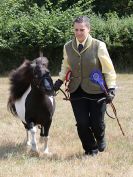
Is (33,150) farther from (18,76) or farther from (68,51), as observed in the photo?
(68,51)

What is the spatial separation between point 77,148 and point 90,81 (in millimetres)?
1417

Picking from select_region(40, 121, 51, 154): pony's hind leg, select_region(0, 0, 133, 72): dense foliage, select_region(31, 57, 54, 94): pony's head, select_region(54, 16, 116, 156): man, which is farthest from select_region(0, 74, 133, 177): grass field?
select_region(0, 0, 133, 72): dense foliage

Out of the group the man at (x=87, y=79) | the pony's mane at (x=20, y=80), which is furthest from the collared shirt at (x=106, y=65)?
the pony's mane at (x=20, y=80)

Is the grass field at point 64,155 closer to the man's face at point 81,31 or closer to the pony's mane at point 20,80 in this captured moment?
the pony's mane at point 20,80

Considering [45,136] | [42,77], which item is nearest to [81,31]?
[42,77]

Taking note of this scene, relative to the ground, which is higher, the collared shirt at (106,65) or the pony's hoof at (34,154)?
the collared shirt at (106,65)

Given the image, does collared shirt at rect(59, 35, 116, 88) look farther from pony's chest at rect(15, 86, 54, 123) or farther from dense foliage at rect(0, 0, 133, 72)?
dense foliage at rect(0, 0, 133, 72)

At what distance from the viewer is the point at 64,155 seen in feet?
23.3

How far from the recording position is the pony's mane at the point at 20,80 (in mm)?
7017

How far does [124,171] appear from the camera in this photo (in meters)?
5.99

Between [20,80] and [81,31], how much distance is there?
148cm

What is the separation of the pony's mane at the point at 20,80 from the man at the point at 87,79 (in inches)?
21.1

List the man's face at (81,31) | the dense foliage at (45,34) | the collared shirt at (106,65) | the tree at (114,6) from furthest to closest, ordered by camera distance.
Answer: the tree at (114,6), the dense foliage at (45,34), the collared shirt at (106,65), the man's face at (81,31)

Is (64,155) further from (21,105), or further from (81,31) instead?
(81,31)
